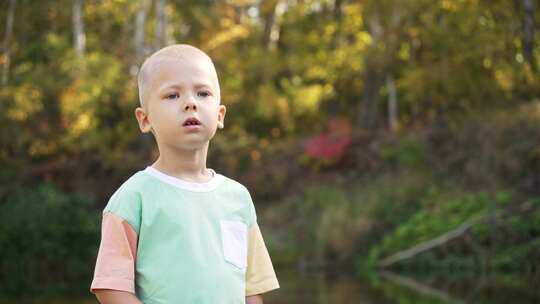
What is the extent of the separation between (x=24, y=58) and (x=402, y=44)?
990 cm

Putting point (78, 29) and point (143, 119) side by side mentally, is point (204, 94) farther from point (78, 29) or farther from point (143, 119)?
point (78, 29)

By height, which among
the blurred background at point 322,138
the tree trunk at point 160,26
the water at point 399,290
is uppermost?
the tree trunk at point 160,26

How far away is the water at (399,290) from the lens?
10.3m

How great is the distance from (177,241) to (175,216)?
57 mm

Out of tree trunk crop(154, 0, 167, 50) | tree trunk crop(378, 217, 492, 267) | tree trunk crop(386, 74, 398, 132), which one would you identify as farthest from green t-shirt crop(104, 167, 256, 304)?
tree trunk crop(386, 74, 398, 132)

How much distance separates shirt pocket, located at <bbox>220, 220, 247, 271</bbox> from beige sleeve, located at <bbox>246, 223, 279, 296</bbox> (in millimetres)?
101

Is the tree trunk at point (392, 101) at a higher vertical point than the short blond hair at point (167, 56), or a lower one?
lower

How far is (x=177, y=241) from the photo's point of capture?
7.11 ft

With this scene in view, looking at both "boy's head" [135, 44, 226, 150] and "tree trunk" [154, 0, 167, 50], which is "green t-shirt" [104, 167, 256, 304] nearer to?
"boy's head" [135, 44, 226, 150]

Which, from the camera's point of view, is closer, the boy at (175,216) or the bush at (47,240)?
the boy at (175,216)

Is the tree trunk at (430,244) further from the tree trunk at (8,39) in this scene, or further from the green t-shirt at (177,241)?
the green t-shirt at (177,241)

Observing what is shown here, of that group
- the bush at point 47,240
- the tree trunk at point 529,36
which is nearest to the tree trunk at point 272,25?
the tree trunk at point 529,36

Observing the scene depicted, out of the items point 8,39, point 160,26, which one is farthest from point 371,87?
point 8,39

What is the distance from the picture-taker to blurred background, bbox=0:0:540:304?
13.5 meters
